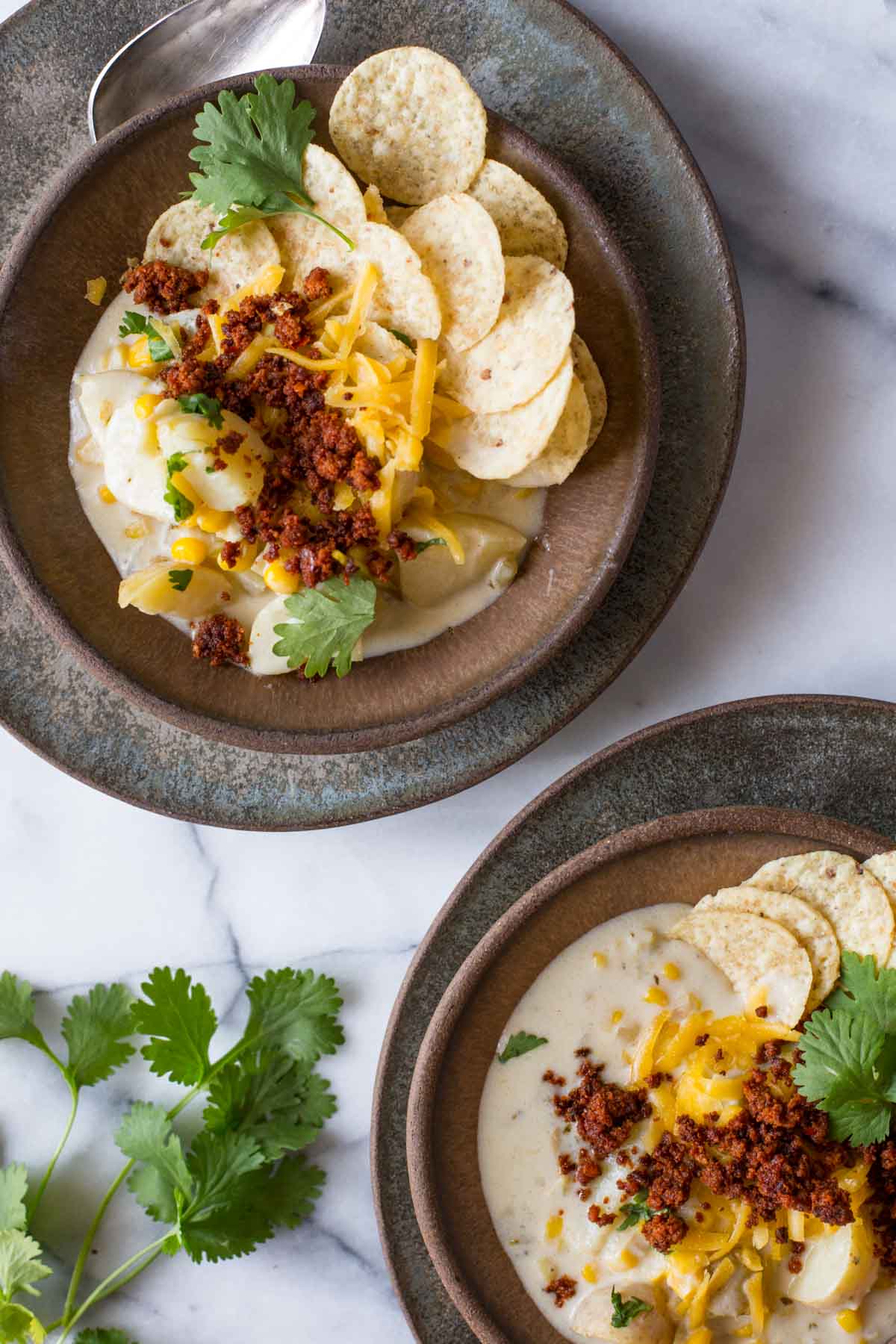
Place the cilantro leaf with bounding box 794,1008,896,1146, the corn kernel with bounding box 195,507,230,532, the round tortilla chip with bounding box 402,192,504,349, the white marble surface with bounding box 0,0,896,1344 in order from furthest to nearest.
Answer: the white marble surface with bounding box 0,0,896,1344 → the corn kernel with bounding box 195,507,230,532 → the round tortilla chip with bounding box 402,192,504,349 → the cilantro leaf with bounding box 794,1008,896,1146

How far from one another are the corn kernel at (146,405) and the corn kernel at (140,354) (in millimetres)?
115

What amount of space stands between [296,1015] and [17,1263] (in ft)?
2.92

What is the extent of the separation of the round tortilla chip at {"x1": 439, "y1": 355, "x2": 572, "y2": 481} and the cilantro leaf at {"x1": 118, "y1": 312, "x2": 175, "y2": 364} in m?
0.62

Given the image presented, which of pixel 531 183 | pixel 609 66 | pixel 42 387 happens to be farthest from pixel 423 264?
pixel 42 387

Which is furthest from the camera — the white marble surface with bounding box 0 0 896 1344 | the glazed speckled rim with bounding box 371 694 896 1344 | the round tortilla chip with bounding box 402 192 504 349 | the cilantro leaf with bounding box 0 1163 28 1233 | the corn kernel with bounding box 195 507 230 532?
the cilantro leaf with bounding box 0 1163 28 1233

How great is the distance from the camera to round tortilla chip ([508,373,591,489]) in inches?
104

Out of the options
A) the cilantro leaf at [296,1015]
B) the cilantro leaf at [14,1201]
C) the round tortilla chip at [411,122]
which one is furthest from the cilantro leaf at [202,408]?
the cilantro leaf at [14,1201]

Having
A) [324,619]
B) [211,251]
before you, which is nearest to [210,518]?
[324,619]

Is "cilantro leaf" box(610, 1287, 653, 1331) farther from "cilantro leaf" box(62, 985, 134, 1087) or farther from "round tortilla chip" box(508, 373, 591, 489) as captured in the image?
"round tortilla chip" box(508, 373, 591, 489)

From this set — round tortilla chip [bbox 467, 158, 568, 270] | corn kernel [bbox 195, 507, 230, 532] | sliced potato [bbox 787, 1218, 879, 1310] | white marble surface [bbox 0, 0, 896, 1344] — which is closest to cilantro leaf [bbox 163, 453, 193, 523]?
corn kernel [bbox 195, 507, 230, 532]

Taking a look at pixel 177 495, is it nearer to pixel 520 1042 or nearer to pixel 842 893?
pixel 520 1042

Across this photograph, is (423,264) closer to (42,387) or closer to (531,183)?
(531,183)

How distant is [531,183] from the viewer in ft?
8.83

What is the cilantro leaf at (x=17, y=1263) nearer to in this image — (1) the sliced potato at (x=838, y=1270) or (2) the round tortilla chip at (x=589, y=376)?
(1) the sliced potato at (x=838, y=1270)
